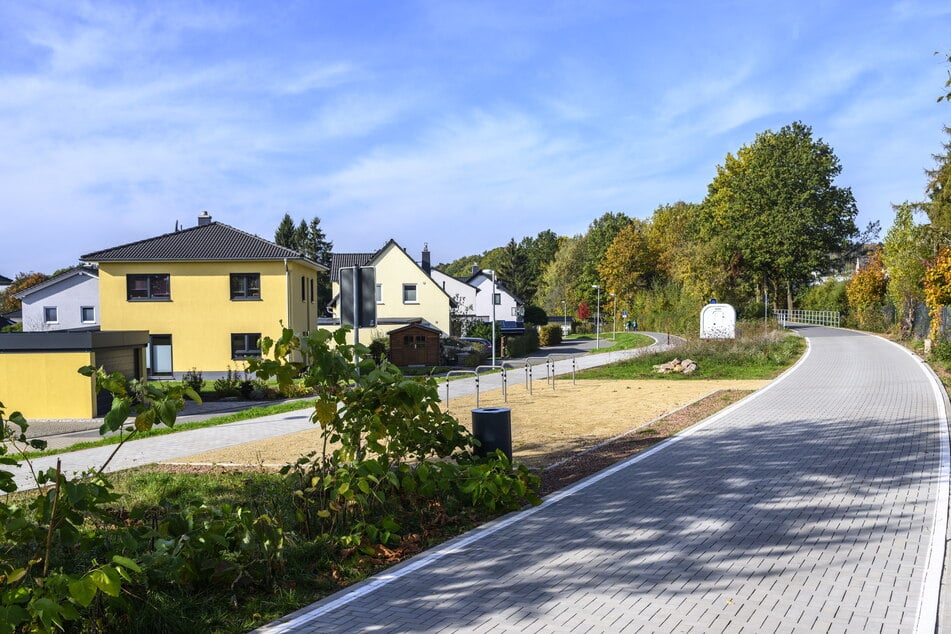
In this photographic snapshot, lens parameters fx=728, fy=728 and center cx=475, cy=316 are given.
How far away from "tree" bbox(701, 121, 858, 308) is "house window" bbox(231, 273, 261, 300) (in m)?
36.0

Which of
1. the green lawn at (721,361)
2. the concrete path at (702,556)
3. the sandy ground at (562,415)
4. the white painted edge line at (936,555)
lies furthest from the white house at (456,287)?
the concrete path at (702,556)

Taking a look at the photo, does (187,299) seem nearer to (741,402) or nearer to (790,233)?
(741,402)

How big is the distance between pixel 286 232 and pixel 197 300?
156ft

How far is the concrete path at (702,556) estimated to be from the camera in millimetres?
4719

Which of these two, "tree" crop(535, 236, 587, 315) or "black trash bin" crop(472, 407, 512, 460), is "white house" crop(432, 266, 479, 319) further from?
"black trash bin" crop(472, 407, 512, 460)

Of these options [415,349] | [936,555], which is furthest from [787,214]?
[936,555]

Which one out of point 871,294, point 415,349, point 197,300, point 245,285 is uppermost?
point 245,285

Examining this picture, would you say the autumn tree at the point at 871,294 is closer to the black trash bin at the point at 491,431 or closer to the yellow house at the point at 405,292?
the yellow house at the point at 405,292

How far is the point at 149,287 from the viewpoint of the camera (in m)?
31.4

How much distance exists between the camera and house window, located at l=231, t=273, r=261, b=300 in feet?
103

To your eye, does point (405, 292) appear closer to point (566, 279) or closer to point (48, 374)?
point (48, 374)

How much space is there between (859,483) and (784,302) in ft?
191

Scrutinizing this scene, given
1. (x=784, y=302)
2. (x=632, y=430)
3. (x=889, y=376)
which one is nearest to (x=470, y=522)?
(x=632, y=430)

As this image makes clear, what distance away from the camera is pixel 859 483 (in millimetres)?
8367
